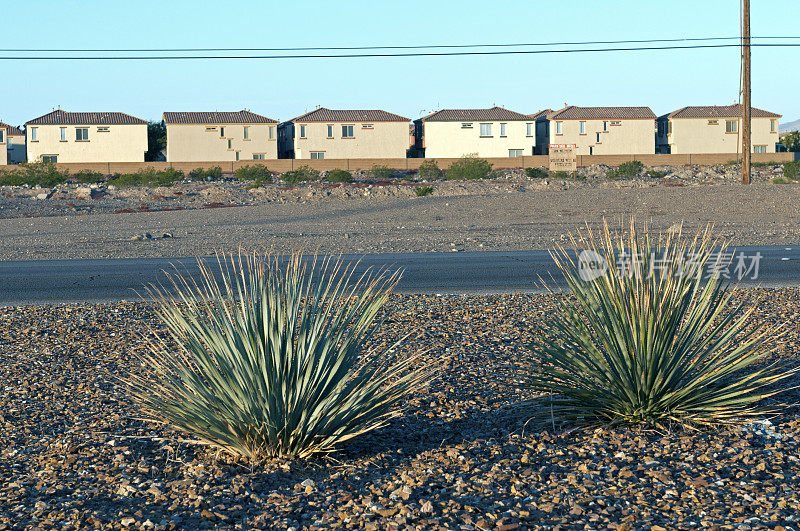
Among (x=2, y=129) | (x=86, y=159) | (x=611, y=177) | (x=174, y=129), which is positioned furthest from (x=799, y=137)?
(x=2, y=129)

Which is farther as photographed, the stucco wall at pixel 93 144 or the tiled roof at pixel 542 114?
the tiled roof at pixel 542 114

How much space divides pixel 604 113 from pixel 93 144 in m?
44.2

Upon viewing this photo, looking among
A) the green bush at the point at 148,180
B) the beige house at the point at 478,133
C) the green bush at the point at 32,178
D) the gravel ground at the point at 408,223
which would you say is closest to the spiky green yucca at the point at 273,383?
the gravel ground at the point at 408,223

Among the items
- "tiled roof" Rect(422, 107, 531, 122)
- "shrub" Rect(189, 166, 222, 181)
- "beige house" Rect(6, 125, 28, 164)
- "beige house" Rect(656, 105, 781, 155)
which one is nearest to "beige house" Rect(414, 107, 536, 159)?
"tiled roof" Rect(422, 107, 531, 122)

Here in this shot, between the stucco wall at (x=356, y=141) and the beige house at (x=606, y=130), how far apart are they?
13.9 m

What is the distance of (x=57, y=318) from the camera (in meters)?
9.38

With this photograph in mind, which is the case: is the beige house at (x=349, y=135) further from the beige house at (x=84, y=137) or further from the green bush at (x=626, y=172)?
the green bush at (x=626, y=172)

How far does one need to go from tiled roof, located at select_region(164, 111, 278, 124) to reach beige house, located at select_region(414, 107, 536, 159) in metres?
13.8

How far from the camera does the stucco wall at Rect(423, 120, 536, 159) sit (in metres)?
75.5

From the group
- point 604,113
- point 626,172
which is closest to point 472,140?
point 604,113

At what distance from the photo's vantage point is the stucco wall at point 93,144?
72.9 meters

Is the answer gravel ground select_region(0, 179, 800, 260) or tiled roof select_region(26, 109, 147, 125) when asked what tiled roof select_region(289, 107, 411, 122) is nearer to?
tiled roof select_region(26, 109, 147, 125)

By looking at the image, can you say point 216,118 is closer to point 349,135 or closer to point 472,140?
point 349,135

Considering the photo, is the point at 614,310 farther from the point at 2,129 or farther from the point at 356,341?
the point at 2,129
